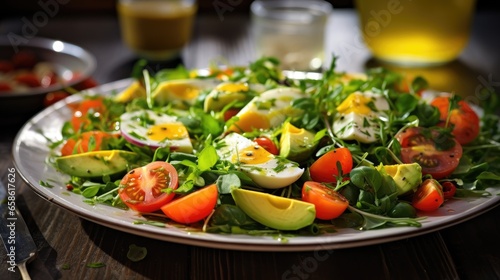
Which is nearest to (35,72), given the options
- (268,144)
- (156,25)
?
(156,25)

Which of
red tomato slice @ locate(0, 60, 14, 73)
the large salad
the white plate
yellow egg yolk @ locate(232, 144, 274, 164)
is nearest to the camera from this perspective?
the white plate

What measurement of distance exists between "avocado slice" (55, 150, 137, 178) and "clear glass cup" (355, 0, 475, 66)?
132 cm

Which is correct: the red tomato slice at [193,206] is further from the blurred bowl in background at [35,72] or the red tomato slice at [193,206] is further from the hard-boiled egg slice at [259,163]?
the blurred bowl in background at [35,72]

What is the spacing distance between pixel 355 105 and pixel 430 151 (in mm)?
213

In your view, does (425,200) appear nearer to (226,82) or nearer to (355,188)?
(355,188)

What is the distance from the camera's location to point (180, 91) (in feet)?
6.26

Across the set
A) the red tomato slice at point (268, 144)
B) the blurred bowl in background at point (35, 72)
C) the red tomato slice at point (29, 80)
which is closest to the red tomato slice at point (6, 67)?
the blurred bowl in background at point (35, 72)

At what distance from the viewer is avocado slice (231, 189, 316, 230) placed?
132 cm

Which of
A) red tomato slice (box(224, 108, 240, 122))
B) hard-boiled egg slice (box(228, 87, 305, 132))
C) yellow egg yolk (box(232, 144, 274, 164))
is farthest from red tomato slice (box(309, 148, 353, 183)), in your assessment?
red tomato slice (box(224, 108, 240, 122))

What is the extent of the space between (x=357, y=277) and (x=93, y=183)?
0.61 meters

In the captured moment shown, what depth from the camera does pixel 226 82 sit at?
1.87 m

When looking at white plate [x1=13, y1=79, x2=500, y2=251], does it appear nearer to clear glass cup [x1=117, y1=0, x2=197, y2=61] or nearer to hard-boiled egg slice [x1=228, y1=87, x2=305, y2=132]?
hard-boiled egg slice [x1=228, y1=87, x2=305, y2=132]

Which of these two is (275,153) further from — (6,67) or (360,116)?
(6,67)

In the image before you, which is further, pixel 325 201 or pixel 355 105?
pixel 355 105
